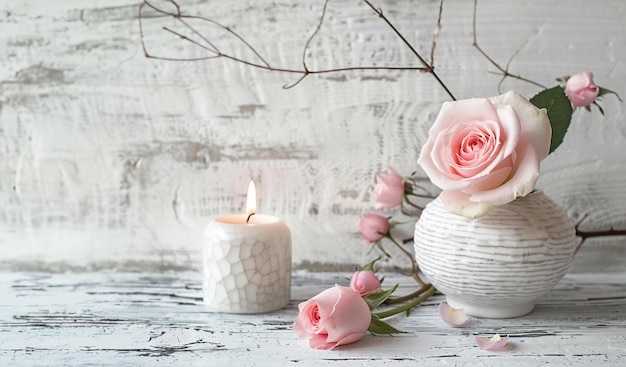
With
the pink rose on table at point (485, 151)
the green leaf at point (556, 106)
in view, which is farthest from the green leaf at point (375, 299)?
the green leaf at point (556, 106)

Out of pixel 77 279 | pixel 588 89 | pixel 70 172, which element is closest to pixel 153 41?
pixel 70 172

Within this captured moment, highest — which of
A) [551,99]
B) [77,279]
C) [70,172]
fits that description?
[551,99]

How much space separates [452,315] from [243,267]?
0.25 meters

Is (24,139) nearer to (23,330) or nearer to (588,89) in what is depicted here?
(23,330)

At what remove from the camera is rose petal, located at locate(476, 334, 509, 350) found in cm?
66

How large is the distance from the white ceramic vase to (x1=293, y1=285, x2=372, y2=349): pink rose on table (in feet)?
0.39

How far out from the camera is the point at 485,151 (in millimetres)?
647

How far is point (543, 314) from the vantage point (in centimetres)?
78

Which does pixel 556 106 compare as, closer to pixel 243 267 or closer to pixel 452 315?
pixel 452 315

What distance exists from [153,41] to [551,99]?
22.3 inches

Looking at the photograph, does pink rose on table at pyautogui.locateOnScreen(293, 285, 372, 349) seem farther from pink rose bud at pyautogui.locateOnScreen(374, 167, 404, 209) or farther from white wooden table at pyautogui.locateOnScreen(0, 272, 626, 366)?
pink rose bud at pyautogui.locateOnScreen(374, 167, 404, 209)

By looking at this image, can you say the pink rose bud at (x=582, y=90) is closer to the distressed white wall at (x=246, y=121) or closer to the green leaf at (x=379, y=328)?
the distressed white wall at (x=246, y=121)

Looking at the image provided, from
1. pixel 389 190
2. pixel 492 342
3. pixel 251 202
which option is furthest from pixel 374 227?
pixel 492 342

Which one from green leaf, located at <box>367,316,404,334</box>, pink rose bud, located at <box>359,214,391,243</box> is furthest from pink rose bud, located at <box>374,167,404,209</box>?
green leaf, located at <box>367,316,404,334</box>
